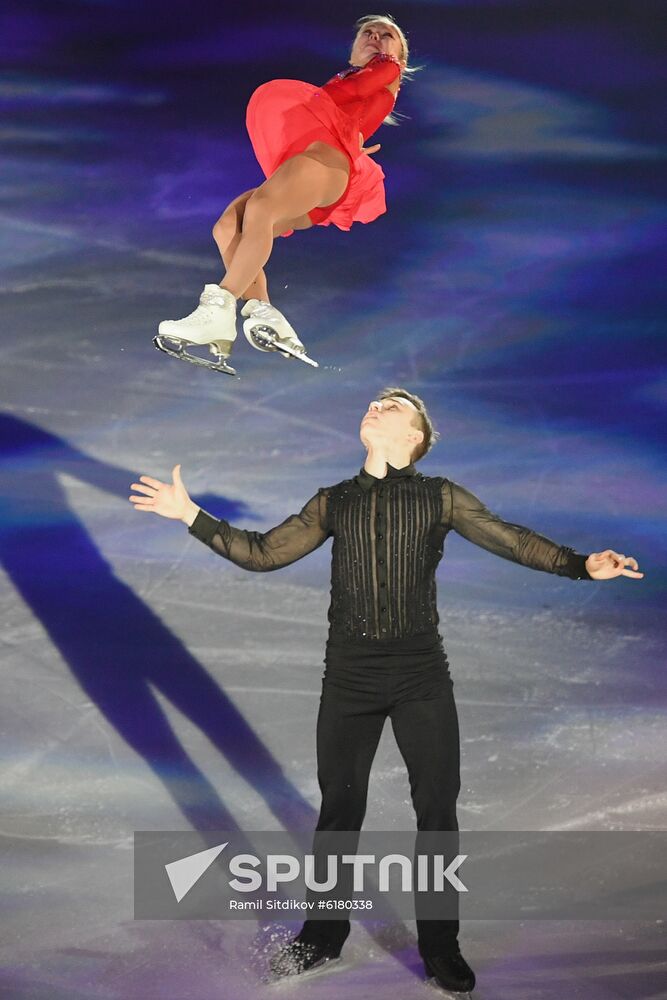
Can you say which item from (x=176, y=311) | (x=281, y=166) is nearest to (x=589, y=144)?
(x=176, y=311)

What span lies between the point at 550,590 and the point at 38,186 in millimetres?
3356

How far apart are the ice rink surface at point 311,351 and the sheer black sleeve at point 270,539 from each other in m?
1.63

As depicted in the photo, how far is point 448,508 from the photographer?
12.4 feet

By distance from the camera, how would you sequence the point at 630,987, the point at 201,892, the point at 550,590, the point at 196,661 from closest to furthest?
1. the point at 630,987
2. the point at 201,892
3. the point at 196,661
4. the point at 550,590

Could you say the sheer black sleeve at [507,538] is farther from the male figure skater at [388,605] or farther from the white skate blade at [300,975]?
the white skate blade at [300,975]

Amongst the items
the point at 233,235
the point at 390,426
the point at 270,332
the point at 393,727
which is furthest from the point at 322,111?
the point at 393,727

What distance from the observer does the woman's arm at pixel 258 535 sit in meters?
3.75

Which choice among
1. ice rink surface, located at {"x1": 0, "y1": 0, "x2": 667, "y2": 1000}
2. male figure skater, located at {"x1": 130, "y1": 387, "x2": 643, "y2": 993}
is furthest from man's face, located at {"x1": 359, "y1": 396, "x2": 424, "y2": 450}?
ice rink surface, located at {"x1": 0, "y1": 0, "x2": 667, "y2": 1000}

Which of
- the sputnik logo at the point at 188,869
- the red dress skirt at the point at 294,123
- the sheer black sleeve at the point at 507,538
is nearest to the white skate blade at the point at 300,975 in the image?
the sputnik logo at the point at 188,869

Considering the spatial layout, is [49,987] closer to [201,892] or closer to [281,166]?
[201,892]

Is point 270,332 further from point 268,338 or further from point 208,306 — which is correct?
point 208,306

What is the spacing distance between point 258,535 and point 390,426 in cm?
53

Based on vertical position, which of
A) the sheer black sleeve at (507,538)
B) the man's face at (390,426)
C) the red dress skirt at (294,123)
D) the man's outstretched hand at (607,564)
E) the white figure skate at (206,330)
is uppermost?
the red dress skirt at (294,123)

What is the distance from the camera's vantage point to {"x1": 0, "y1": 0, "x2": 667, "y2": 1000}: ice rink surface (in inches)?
220
